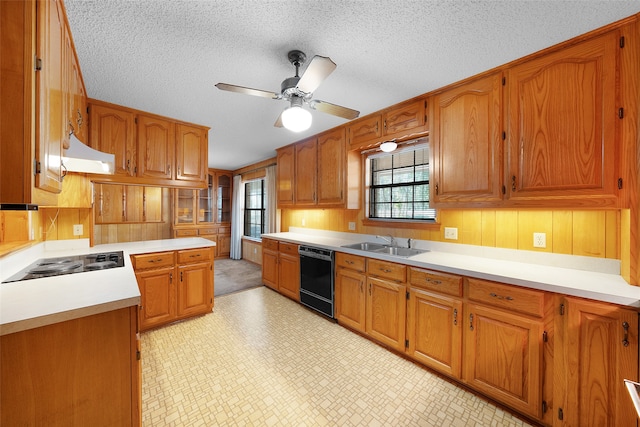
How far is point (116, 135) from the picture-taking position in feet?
8.38

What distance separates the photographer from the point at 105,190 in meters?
4.36

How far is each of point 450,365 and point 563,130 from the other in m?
1.82

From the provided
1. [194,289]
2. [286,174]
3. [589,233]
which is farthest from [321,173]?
[589,233]

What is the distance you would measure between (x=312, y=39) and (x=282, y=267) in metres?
2.86

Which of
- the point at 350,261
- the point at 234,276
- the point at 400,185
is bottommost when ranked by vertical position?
the point at 234,276

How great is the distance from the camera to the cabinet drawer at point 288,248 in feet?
11.2

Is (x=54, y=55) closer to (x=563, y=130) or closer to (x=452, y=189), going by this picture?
(x=452, y=189)

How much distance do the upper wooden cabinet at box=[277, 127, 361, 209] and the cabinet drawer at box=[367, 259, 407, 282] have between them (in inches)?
35.7

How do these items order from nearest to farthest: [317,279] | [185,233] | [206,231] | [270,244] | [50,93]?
[50,93]
[317,279]
[270,244]
[185,233]
[206,231]

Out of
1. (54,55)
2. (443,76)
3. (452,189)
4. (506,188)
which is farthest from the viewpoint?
(452,189)

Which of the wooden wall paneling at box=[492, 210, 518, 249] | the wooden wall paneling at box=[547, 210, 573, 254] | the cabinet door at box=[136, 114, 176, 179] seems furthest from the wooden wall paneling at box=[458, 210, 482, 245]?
the cabinet door at box=[136, 114, 176, 179]

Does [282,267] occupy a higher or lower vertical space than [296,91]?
lower

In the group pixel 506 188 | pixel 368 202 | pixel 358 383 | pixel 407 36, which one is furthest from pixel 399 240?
pixel 407 36

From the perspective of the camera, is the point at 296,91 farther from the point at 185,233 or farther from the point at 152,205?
the point at 185,233
